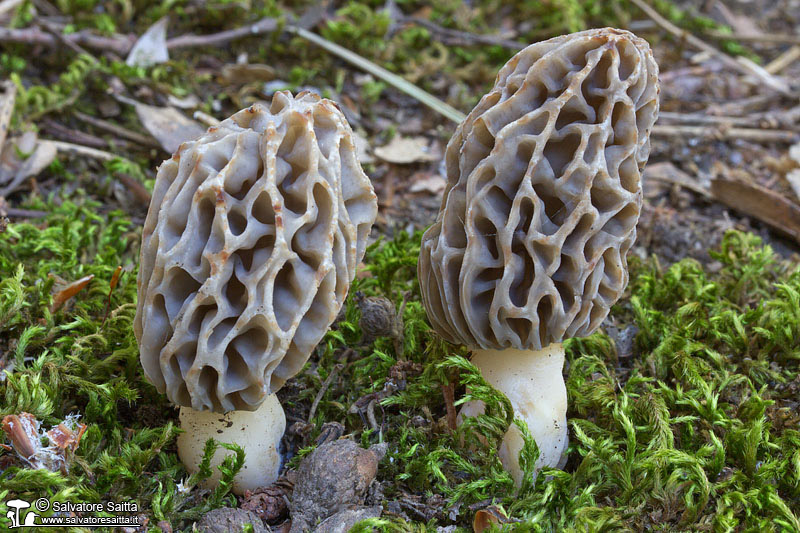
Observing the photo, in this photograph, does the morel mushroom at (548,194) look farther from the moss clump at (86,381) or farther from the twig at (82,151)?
the twig at (82,151)

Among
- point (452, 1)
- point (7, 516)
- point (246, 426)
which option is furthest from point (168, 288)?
point (452, 1)

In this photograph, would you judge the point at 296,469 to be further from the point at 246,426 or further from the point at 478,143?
the point at 478,143

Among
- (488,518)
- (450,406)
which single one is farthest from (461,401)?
(488,518)

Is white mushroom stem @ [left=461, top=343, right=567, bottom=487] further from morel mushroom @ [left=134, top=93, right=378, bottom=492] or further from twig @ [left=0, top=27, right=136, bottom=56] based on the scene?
twig @ [left=0, top=27, right=136, bottom=56]

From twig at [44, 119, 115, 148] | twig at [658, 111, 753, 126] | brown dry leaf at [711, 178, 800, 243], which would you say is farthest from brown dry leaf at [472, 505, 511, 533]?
twig at [658, 111, 753, 126]

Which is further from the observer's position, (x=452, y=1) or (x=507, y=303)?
(x=452, y=1)

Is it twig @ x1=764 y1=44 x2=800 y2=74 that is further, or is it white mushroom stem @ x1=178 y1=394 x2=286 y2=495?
twig @ x1=764 y1=44 x2=800 y2=74

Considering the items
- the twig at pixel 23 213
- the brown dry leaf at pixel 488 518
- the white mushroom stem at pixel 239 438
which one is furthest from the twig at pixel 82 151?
the brown dry leaf at pixel 488 518
